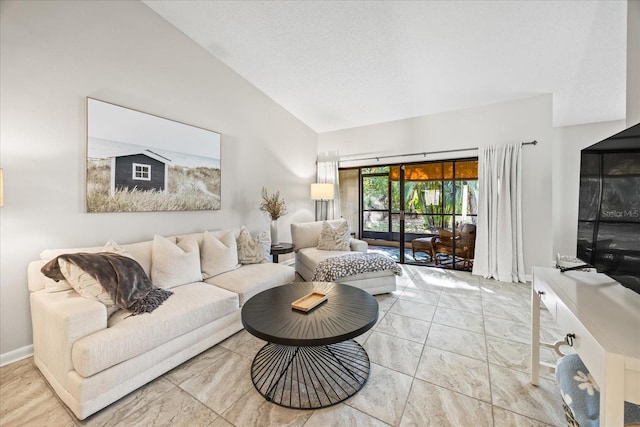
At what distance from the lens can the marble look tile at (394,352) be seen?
1.85 meters

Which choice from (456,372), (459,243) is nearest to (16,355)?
(456,372)

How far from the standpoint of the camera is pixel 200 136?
10.2ft

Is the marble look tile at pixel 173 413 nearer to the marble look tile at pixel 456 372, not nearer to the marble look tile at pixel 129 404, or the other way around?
the marble look tile at pixel 129 404

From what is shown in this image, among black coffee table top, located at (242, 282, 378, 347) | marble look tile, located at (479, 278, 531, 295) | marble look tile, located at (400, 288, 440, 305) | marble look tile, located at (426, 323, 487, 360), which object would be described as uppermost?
black coffee table top, located at (242, 282, 378, 347)

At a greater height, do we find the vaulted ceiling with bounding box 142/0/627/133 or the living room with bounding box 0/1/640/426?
the vaulted ceiling with bounding box 142/0/627/133

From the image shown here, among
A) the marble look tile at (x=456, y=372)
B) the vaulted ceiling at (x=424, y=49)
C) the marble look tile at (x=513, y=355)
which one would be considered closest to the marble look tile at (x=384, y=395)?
the marble look tile at (x=456, y=372)

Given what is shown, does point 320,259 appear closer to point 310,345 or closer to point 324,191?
point 324,191

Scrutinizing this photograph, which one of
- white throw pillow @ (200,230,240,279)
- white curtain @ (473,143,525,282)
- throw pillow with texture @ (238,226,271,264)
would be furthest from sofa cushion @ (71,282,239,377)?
white curtain @ (473,143,525,282)

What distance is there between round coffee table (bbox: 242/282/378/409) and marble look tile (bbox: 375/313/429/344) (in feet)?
1.38

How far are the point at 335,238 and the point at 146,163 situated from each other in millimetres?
2524

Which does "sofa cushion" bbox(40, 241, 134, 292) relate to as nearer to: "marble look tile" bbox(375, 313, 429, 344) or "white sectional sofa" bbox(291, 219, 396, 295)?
"white sectional sofa" bbox(291, 219, 396, 295)

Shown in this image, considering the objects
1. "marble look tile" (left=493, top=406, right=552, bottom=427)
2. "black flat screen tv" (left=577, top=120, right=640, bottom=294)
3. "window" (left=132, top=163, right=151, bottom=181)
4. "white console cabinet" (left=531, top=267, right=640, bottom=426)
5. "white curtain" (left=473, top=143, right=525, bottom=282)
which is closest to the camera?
"white console cabinet" (left=531, top=267, right=640, bottom=426)

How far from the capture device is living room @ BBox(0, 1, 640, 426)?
189 centimetres

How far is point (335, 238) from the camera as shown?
3.84 metres
